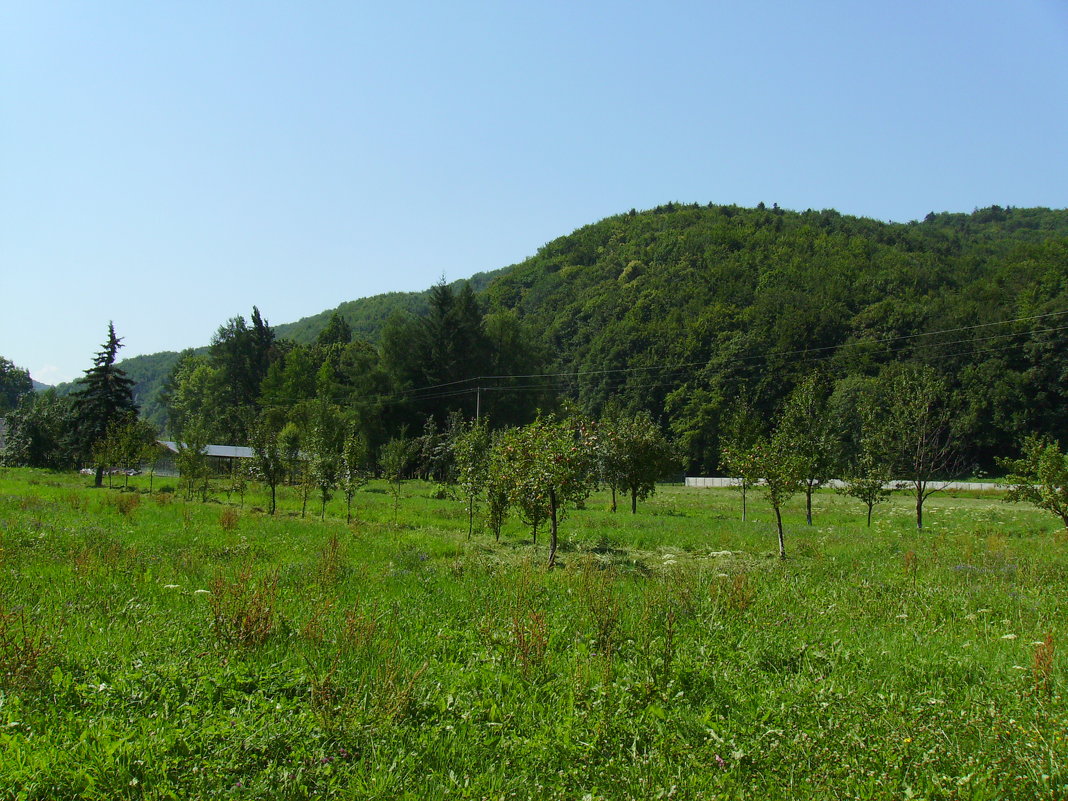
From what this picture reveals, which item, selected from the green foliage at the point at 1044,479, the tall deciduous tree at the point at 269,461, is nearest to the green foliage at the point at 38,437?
the tall deciduous tree at the point at 269,461

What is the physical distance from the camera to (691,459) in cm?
8806

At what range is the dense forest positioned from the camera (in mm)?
66062

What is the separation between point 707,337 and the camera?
3693 inches

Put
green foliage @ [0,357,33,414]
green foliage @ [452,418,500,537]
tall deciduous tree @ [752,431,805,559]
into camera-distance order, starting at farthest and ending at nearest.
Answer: green foliage @ [0,357,33,414], green foliage @ [452,418,500,537], tall deciduous tree @ [752,431,805,559]

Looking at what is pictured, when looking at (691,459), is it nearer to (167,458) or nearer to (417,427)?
(417,427)

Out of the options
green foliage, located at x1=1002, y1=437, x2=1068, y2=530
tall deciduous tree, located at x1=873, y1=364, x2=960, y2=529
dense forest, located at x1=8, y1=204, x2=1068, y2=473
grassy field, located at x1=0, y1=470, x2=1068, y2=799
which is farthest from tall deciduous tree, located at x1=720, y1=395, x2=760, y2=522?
dense forest, located at x1=8, y1=204, x2=1068, y2=473

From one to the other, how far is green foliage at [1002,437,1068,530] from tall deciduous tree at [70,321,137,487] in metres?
63.3

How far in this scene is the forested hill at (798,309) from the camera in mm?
67250

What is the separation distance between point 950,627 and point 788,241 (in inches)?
4043

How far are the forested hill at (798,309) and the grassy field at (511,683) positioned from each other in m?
63.2

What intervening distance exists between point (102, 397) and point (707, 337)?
7593 cm

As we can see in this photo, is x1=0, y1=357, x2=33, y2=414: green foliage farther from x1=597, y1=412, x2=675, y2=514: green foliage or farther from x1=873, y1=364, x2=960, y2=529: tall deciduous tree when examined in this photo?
x1=873, y1=364, x2=960, y2=529: tall deciduous tree

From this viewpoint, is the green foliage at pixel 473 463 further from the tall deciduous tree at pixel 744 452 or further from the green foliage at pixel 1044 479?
the green foliage at pixel 1044 479

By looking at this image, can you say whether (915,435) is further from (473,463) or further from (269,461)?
(269,461)
